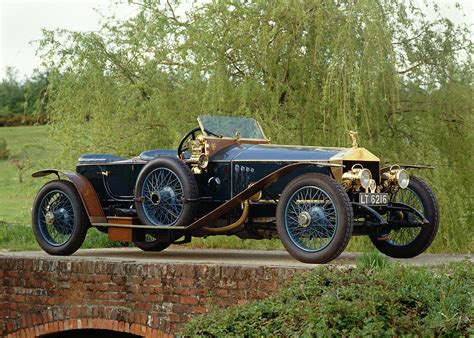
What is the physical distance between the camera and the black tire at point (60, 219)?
12.1 metres

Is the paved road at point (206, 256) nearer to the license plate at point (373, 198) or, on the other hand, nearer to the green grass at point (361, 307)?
the license plate at point (373, 198)

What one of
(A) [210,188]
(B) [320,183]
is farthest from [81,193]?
(B) [320,183]

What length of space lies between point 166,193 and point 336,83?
3.77m

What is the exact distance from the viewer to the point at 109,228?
1202cm

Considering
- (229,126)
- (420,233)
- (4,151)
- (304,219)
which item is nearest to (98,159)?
(229,126)

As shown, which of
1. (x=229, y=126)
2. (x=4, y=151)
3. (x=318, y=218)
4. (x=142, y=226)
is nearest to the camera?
(x=318, y=218)

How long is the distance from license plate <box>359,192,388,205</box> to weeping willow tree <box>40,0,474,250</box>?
298cm

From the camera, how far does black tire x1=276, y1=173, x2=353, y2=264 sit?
32.2ft

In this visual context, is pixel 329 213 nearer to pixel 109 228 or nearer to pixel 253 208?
pixel 253 208

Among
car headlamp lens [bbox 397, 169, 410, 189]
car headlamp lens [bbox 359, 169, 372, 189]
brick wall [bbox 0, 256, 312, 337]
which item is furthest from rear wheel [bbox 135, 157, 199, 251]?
car headlamp lens [bbox 397, 169, 410, 189]

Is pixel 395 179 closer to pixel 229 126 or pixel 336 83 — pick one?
pixel 229 126

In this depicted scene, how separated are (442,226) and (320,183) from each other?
4.87 meters

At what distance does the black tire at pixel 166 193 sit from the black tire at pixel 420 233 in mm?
2101

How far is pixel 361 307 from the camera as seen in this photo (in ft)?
26.5
